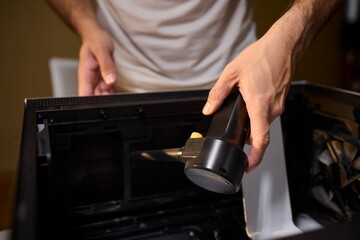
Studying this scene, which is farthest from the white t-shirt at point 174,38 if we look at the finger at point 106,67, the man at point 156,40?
the finger at point 106,67

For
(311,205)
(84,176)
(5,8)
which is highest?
(5,8)

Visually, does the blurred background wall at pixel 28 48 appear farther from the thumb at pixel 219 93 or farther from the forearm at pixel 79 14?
the thumb at pixel 219 93

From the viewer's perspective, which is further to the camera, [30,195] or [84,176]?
[84,176]

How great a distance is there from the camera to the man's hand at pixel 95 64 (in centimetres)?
63

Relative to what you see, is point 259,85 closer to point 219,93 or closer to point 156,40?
point 219,93

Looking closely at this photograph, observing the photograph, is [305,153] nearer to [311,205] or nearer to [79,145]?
[311,205]

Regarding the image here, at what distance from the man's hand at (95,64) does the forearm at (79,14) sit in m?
0.04

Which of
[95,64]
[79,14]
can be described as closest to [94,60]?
[95,64]

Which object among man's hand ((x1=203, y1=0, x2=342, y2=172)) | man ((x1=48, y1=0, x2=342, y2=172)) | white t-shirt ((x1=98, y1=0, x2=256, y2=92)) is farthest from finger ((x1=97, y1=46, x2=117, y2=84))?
man's hand ((x1=203, y1=0, x2=342, y2=172))

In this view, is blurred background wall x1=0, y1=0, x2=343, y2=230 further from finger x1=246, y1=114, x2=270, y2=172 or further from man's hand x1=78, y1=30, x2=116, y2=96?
finger x1=246, y1=114, x2=270, y2=172

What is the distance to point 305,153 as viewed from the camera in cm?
60

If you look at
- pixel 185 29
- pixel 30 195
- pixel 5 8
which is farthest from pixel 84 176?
pixel 5 8

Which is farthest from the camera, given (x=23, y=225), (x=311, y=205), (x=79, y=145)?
(x=311, y=205)

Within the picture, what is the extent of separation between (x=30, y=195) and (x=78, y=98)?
0.25m
